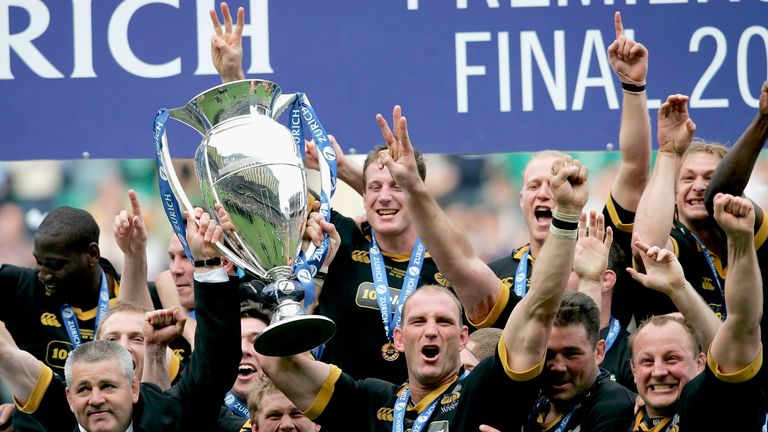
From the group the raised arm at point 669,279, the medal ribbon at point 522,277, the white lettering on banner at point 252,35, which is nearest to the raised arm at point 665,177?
the medal ribbon at point 522,277

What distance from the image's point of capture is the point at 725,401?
15.1 ft

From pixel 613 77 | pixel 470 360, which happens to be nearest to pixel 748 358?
pixel 470 360

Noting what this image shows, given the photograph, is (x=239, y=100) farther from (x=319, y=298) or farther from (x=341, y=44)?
(x=341, y=44)

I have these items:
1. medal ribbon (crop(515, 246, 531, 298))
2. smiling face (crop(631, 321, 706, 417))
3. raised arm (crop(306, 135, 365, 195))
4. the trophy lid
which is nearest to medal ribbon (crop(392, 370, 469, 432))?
smiling face (crop(631, 321, 706, 417))

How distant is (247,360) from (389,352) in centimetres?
59

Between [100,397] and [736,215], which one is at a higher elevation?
[736,215]

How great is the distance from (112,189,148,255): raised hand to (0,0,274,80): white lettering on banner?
1.53 meters

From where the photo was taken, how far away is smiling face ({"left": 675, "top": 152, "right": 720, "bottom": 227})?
19.3 ft

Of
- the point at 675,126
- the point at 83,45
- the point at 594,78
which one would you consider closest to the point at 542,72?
the point at 594,78

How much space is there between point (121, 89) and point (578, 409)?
320 cm

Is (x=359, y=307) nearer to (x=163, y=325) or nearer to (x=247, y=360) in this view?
(x=247, y=360)

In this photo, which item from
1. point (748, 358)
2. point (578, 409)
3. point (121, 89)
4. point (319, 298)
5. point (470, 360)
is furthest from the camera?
point (121, 89)

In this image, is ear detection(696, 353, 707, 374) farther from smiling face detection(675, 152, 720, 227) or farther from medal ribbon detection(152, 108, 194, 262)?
medal ribbon detection(152, 108, 194, 262)

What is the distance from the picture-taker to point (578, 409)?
496cm
